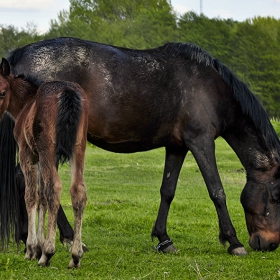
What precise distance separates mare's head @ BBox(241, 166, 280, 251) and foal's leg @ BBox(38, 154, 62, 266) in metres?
2.98

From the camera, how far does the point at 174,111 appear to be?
8195mm

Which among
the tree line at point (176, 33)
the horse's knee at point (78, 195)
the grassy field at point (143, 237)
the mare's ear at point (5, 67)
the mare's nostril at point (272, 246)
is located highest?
the tree line at point (176, 33)

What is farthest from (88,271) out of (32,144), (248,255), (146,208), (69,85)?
(146,208)

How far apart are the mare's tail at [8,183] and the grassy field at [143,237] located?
0.33m

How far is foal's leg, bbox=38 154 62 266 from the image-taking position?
6172 millimetres

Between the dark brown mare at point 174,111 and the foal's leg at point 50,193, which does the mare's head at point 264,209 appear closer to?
the dark brown mare at point 174,111

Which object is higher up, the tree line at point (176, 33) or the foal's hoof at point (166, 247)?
the tree line at point (176, 33)

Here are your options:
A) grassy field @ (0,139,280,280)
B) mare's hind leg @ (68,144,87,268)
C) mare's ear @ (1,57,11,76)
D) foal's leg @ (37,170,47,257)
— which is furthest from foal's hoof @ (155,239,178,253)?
mare's ear @ (1,57,11,76)

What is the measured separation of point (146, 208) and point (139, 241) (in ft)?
9.12

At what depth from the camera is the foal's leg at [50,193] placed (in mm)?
6172

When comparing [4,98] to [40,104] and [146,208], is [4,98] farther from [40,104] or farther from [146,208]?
[146,208]

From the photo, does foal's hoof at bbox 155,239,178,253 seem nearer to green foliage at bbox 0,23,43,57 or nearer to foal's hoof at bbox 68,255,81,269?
foal's hoof at bbox 68,255,81,269

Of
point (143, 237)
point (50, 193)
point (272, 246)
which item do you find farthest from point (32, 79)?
point (272, 246)

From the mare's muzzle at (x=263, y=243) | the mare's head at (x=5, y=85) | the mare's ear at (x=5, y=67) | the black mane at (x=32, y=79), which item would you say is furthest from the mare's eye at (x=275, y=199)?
the mare's ear at (x=5, y=67)
